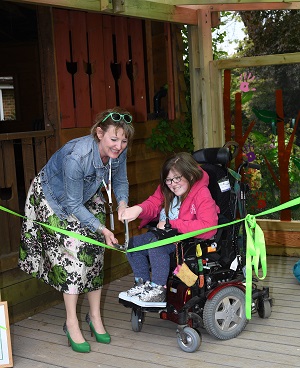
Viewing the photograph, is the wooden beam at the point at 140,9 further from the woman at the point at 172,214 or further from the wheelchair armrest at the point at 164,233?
the wheelchair armrest at the point at 164,233

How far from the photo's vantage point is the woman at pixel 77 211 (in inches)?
148

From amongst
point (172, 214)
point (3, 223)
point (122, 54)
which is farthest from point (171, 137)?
point (172, 214)

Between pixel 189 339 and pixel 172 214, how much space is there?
30.5 inches

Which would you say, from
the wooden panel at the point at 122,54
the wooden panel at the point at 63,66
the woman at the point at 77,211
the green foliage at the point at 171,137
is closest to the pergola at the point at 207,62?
the green foliage at the point at 171,137

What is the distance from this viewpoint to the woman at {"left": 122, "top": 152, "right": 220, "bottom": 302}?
400 centimetres

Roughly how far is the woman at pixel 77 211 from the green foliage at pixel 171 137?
6.34 feet

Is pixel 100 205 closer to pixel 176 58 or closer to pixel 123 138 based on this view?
pixel 123 138

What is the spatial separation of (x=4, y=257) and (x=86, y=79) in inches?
63.8

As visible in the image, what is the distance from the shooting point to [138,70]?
19.7 feet

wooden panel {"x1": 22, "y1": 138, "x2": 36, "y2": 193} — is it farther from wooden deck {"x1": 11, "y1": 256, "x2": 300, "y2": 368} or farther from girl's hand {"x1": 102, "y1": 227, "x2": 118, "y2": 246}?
girl's hand {"x1": 102, "y1": 227, "x2": 118, "y2": 246}

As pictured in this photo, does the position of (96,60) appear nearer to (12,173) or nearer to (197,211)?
(12,173)

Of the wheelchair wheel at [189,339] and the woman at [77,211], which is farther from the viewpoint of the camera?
the wheelchair wheel at [189,339]

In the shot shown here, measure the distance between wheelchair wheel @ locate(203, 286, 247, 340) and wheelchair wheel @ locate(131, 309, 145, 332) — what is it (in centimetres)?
48

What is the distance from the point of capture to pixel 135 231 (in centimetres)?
611
